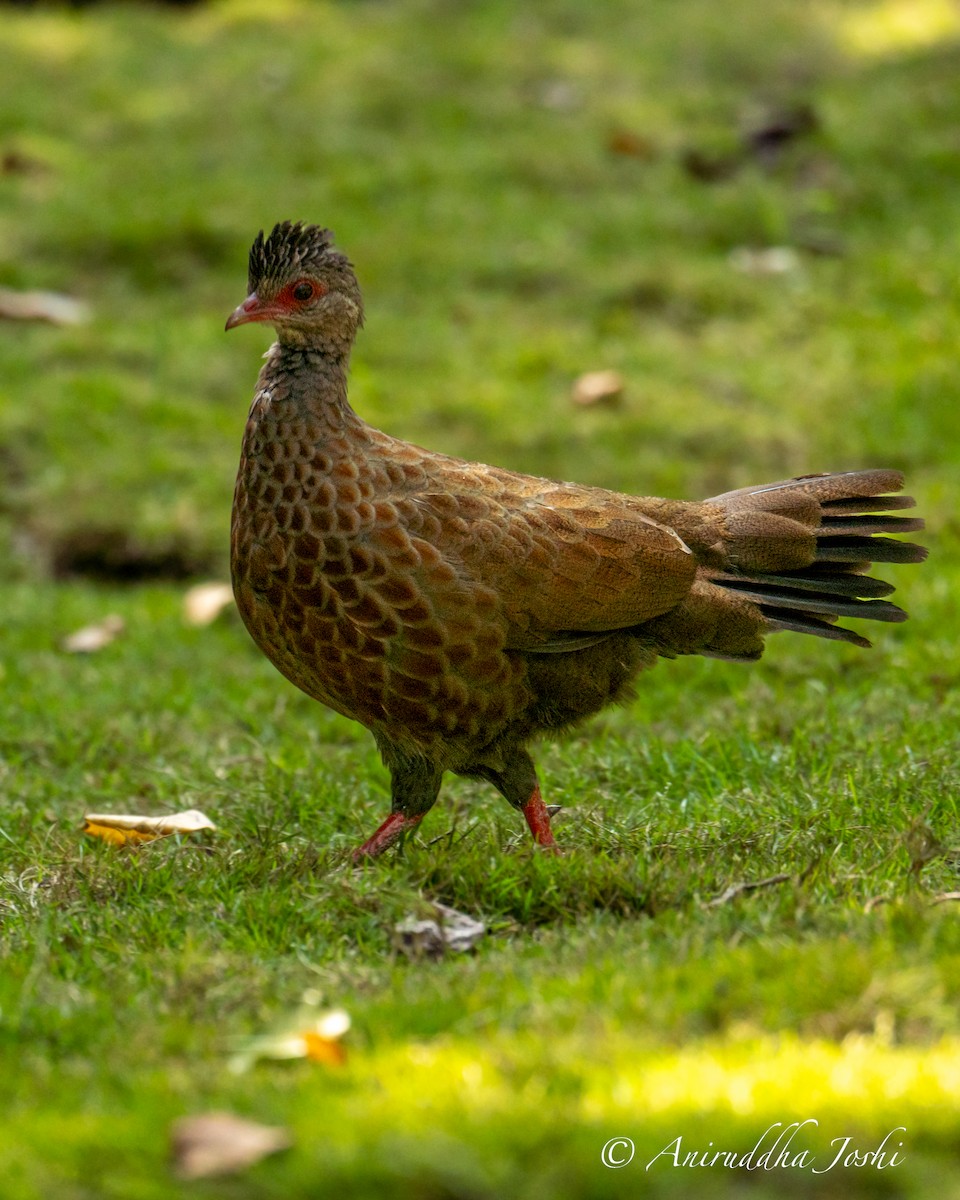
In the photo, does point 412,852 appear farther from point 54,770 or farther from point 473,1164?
point 54,770

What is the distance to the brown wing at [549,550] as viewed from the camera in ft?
13.3

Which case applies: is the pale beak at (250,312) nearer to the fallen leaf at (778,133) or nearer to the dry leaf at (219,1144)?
the dry leaf at (219,1144)

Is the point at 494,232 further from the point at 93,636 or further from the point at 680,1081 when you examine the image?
the point at 680,1081

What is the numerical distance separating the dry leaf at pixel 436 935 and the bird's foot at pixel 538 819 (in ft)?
1.92

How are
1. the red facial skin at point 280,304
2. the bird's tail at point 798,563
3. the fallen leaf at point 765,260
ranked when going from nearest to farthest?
1. the red facial skin at point 280,304
2. the bird's tail at point 798,563
3. the fallen leaf at point 765,260

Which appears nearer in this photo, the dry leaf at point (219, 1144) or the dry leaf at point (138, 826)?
the dry leaf at point (219, 1144)

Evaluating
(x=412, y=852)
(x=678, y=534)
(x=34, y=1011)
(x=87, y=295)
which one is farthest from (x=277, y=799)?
(x=87, y=295)

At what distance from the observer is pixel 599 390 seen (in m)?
7.82

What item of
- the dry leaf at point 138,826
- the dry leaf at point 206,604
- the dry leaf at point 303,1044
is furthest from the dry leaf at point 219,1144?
the dry leaf at point 206,604

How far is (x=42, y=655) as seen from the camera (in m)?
6.26

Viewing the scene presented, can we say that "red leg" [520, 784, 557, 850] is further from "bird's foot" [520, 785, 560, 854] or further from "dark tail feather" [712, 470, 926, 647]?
"dark tail feather" [712, 470, 926, 647]

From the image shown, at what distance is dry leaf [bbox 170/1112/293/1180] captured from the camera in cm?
235

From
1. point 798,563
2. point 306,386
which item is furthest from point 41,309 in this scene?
point 798,563

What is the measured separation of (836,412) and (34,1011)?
572 centimetres
